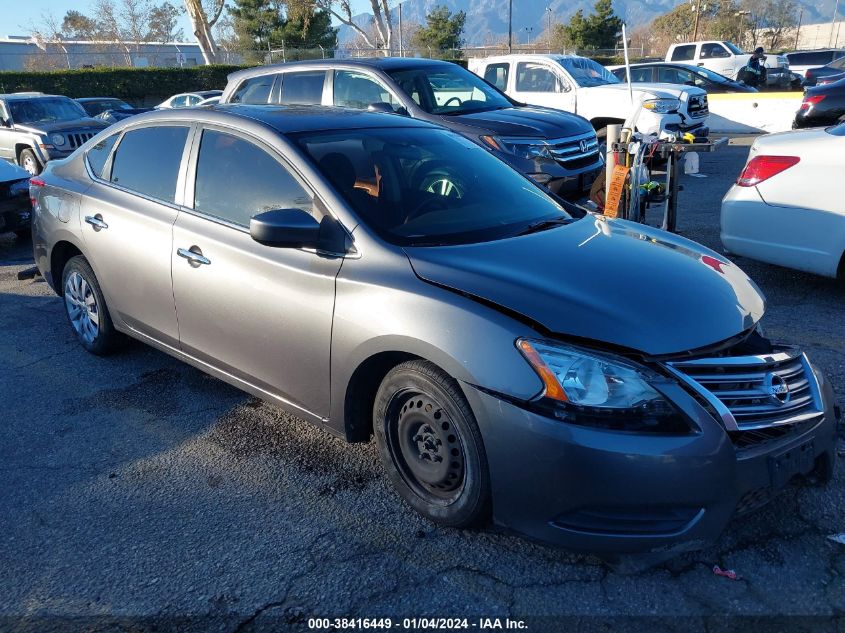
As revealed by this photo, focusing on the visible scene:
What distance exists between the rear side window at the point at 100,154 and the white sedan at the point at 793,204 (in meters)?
4.68

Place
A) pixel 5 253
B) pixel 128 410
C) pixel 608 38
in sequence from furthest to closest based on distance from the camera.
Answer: pixel 608 38 → pixel 5 253 → pixel 128 410

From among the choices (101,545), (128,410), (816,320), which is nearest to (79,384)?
(128,410)

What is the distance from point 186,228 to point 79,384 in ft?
4.98

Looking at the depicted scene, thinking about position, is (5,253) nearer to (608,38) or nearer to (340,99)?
(340,99)

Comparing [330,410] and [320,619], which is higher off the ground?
[330,410]

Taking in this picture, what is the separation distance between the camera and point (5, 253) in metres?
Answer: 8.97

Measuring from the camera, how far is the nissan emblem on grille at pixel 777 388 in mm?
2779

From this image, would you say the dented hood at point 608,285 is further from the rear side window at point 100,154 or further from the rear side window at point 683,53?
the rear side window at point 683,53

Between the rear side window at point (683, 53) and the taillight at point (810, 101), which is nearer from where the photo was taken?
the taillight at point (810, 101)

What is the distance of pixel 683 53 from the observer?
25.9m

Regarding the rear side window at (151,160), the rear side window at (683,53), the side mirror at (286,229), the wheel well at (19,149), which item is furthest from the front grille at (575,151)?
the rear side window at (683,53)

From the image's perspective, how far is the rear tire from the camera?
42.9 ft

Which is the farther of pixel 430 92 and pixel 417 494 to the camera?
pixel 430 92

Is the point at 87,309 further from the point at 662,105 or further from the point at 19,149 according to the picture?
the point at 662,105
